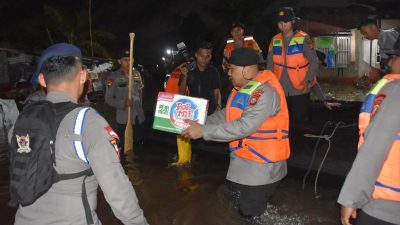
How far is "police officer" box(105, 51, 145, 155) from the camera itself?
6.95m

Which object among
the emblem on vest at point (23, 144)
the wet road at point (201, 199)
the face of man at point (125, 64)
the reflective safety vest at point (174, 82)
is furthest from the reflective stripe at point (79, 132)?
the face of man at point (125, 64)

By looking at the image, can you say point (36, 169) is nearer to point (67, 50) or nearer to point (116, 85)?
point (67, 50)

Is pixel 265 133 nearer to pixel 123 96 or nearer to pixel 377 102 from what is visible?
pixel 377 102

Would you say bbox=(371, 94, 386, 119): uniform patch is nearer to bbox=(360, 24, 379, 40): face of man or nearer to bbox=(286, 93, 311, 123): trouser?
bbox=(360, 24, 379, 40): face of man

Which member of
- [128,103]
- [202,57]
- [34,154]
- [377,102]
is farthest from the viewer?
[128,103]

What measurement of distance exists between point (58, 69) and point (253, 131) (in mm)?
1825

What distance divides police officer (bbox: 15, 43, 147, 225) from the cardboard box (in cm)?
202

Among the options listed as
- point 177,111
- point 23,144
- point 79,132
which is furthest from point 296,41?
point 23,144

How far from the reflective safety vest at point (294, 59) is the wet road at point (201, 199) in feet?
4.68

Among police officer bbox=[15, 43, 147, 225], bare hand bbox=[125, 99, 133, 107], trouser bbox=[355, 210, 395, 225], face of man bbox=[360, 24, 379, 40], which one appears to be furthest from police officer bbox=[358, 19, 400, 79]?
bare hand bbox=[125, 99, 133, 107]

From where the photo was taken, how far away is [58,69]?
2135 millimetres

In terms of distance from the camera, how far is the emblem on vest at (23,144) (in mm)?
1954

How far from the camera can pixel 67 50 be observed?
2152 mm

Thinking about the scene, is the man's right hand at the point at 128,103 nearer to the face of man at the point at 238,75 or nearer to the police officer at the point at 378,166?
the face of man at the point at 238,75
